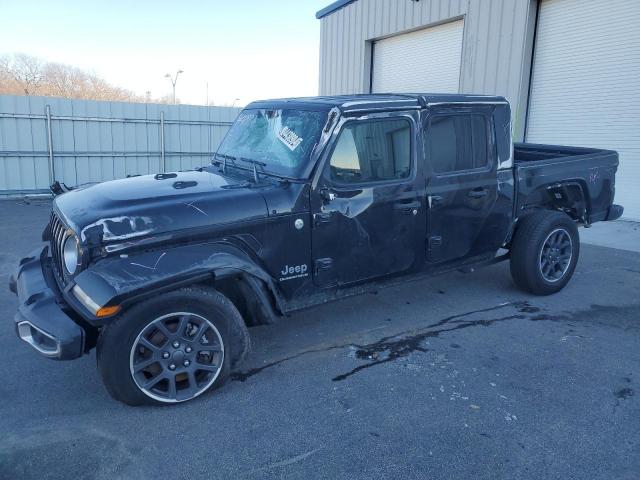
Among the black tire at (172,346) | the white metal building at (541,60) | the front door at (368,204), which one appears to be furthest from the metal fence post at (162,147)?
the black tire at (172,346)

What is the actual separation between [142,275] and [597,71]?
977 cm

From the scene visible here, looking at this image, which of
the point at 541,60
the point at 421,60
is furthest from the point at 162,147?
A: the point at 541,60

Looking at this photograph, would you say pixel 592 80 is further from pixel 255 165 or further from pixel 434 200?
pixel 255 165

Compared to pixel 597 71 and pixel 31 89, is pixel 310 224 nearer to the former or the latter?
pixel 597 71

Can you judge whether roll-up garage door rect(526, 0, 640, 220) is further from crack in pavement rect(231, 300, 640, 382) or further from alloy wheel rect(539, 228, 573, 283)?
crack in pavement rect(231, 300, 640, 382)

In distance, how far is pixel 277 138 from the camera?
4.17 m

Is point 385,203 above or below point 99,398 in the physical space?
A: above

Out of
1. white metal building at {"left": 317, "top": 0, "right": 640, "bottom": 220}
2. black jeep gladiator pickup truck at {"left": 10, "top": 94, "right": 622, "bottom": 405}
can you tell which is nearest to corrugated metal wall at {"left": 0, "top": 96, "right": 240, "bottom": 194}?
white metal building at {"left": 317, "top": 0, "right": 640, "bottom": 220}

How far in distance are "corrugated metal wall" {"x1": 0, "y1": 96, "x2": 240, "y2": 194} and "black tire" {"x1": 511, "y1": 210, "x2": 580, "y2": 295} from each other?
10234 millimetres

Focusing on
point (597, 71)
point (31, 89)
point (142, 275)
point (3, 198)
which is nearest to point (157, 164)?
point (3, 198)

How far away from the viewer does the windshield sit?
3.87 m

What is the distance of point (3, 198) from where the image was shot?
11.6m

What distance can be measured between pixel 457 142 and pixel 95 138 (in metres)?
10.3

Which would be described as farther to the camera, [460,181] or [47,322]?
[460,181]
